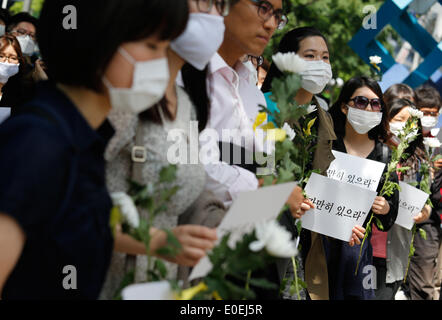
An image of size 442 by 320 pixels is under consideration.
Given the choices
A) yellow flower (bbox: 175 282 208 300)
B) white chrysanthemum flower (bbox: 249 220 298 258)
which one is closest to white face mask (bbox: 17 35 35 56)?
yellow flower (bbox: 175 282 208 300)

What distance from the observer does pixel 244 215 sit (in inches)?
77.5

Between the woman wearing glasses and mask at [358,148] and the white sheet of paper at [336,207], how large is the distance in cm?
64

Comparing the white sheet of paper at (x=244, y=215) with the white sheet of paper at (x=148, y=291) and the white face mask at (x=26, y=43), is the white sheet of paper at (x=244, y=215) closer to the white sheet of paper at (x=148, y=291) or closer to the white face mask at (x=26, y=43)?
the white sheet of paper at (x=148, y=291)

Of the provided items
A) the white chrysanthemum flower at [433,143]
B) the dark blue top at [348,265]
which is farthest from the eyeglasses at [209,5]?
the white chrysanthemum flower at [433,143]

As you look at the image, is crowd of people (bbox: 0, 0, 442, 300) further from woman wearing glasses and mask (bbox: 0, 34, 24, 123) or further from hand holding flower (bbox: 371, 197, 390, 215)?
woman wearing glasses and mask (bbox: 0, 34, 24, 123)

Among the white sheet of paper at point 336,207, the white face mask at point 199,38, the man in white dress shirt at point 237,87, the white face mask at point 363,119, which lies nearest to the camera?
the white face mask at point 199,38

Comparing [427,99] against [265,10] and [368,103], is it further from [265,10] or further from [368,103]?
[265,10]

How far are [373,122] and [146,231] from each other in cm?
335

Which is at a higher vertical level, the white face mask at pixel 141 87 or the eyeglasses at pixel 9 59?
the white face mask at pixel 141 87

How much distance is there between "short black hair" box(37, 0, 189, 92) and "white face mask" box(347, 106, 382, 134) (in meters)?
3.25

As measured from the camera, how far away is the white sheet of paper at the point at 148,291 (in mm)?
1806

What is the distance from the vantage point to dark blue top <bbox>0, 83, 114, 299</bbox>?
5.32 ft
